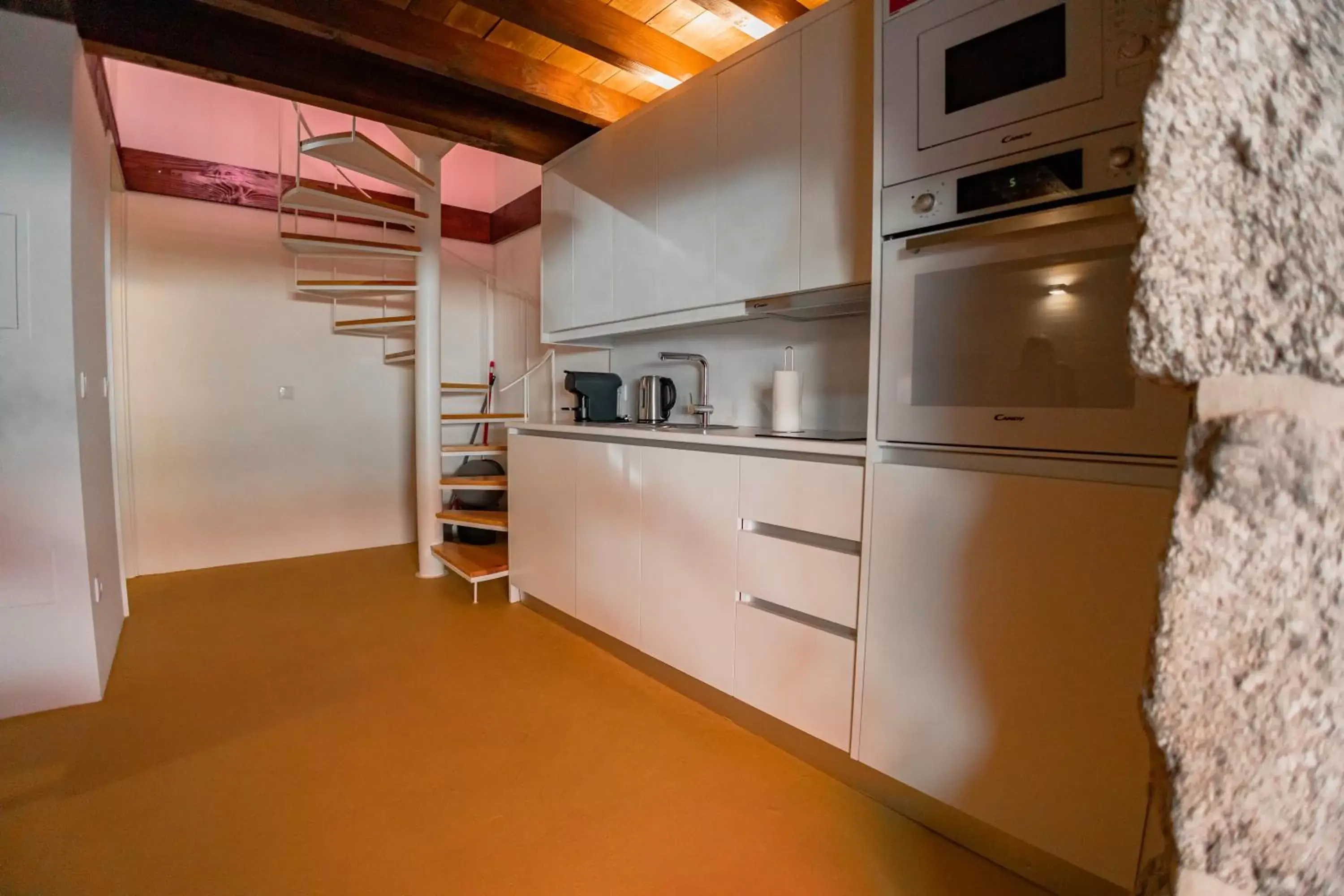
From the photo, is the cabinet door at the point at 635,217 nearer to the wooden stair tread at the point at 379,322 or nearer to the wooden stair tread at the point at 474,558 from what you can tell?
the wooden stair tread at the point at 474,558

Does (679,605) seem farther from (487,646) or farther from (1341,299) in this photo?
(1341,299)

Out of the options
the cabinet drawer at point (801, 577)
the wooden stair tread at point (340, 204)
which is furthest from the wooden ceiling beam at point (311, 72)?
the cabinet drawer at point (801, 577)

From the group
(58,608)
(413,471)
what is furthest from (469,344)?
(58,608)

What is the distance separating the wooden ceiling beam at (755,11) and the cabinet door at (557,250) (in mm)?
1149

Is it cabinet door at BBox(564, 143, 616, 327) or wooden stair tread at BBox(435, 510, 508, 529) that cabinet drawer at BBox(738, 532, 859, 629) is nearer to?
cabinet door at BBox(564, 143, 616, 327)

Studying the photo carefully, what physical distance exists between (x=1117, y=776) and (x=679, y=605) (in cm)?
134

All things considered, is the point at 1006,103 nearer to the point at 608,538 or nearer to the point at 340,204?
the point at 608,538

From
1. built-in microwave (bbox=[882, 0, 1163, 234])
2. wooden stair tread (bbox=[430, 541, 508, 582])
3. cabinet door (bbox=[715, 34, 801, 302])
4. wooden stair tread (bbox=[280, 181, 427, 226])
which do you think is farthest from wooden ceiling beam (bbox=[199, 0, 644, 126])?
wooden stair tread (bbox=[430, 541, 508, 582])

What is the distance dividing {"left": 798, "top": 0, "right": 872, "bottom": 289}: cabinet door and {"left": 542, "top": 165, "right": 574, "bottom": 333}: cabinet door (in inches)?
57.4

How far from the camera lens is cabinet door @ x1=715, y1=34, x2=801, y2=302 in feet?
6.45

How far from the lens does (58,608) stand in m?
2.10

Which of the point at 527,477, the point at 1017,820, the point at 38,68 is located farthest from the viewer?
the point at 527,477

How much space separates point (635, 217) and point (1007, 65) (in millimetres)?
1596

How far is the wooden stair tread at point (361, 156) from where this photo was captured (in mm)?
2729
